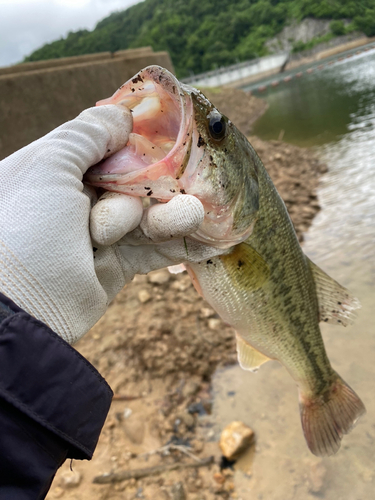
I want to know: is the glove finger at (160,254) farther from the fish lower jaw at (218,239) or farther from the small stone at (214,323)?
the small stone at (214,323)

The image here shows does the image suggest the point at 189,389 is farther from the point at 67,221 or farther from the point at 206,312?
the point at 67,221

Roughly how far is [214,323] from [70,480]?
86.5 inches

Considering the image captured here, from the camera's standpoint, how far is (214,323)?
422 centimetres

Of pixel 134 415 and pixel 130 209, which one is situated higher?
pixel 130 209

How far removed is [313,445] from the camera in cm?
246

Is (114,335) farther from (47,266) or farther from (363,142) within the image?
(363,142)

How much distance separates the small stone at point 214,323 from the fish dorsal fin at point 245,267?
2.17 metres

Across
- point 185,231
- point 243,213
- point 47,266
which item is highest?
point 47,266

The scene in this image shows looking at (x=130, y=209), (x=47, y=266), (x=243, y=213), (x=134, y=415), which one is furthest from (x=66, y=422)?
(x=134, y=415)

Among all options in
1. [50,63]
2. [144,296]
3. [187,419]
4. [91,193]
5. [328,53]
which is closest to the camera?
[91,193]

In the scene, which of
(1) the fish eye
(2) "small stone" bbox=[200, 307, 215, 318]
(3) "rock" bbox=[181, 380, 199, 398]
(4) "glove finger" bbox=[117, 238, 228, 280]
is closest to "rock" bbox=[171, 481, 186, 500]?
(3) "rock" bbox=[181, 380, 199, 398]

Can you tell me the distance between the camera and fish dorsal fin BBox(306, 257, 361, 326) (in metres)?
2.47

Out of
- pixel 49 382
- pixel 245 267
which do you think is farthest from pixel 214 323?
pixel 49 382

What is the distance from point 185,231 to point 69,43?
115 m
